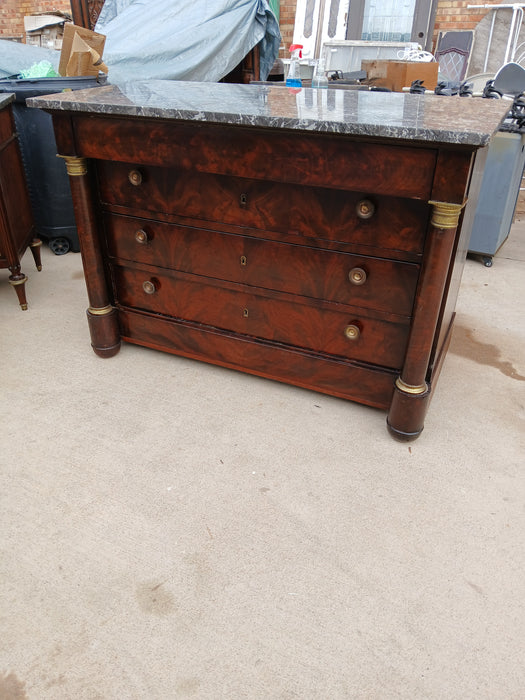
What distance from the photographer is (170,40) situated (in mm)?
3701

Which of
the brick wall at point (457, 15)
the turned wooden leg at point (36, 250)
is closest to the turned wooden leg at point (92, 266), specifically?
the turned wooden leg at point (36, 250)

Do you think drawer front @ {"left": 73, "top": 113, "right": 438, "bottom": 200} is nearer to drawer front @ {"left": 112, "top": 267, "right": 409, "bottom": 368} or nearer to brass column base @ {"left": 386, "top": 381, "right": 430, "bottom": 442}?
drawer front @ {"left": 112, "top": 267, "right": 409, "bottom": 368}

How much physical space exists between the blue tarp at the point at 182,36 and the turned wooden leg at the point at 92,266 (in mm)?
2067

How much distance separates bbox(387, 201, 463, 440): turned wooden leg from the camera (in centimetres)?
143

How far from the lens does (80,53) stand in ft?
9.52

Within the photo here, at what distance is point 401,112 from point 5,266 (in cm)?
186

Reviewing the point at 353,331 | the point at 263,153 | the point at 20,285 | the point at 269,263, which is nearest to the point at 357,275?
the point at 353,331

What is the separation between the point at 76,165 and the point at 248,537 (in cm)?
136

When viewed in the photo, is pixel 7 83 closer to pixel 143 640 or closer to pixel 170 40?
pixel 170 40

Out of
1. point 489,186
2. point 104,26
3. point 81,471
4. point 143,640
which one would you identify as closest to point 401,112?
point 81,471

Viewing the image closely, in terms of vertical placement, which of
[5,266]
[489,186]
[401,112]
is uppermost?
[401,112]

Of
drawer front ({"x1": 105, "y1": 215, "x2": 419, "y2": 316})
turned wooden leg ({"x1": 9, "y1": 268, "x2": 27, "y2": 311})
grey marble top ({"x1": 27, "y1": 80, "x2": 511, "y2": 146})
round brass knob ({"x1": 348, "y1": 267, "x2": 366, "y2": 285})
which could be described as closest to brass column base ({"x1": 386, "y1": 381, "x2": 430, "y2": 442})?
drawer front ({"x1": 105, "y1": 215, "x2": 419, "y2": 316})

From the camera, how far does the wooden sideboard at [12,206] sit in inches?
93.9

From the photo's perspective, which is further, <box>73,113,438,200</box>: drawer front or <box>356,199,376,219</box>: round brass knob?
<box>356,199,376,219</box>: round brass knob
